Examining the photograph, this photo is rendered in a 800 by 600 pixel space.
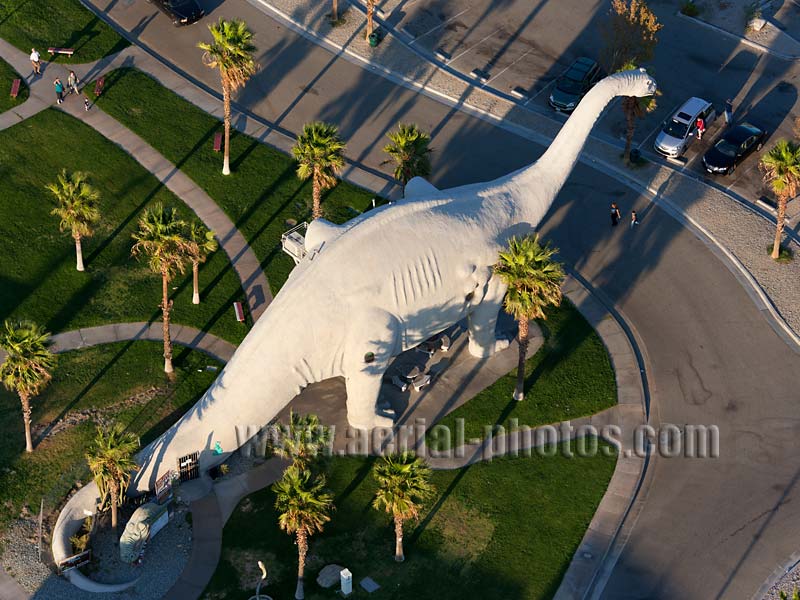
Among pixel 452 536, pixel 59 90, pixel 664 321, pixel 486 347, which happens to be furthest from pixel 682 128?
pixel 59 90

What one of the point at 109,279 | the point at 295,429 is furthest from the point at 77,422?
the point at 295,429

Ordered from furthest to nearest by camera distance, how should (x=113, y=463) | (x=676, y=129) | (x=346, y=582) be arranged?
1. (x=676, y=129)
2. (x=113, y=463)
3. (x=346, y=582)

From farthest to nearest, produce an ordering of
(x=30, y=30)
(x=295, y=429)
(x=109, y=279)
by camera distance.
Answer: (x=30, y=30), (x=109, y=279), (x=295, y=429)

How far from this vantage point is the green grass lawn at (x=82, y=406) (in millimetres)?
44375

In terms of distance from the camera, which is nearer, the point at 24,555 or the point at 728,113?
the point at 24,555

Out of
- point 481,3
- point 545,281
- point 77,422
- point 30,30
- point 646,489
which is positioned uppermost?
point 481,3

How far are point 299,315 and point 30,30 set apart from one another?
34.2 metres

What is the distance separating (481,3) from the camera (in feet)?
235

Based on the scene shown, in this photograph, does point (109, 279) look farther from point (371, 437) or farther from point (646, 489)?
point (646, 489)

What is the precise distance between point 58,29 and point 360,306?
111 ft

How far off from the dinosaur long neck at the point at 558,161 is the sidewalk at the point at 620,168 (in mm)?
9592

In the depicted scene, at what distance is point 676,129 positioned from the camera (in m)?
61.4

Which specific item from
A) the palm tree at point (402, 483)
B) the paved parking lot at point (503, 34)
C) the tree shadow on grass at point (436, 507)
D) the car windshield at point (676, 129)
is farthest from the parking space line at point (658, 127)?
the palm tree at point (402, 483)

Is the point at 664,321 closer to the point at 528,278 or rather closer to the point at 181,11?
the point at 528,278
